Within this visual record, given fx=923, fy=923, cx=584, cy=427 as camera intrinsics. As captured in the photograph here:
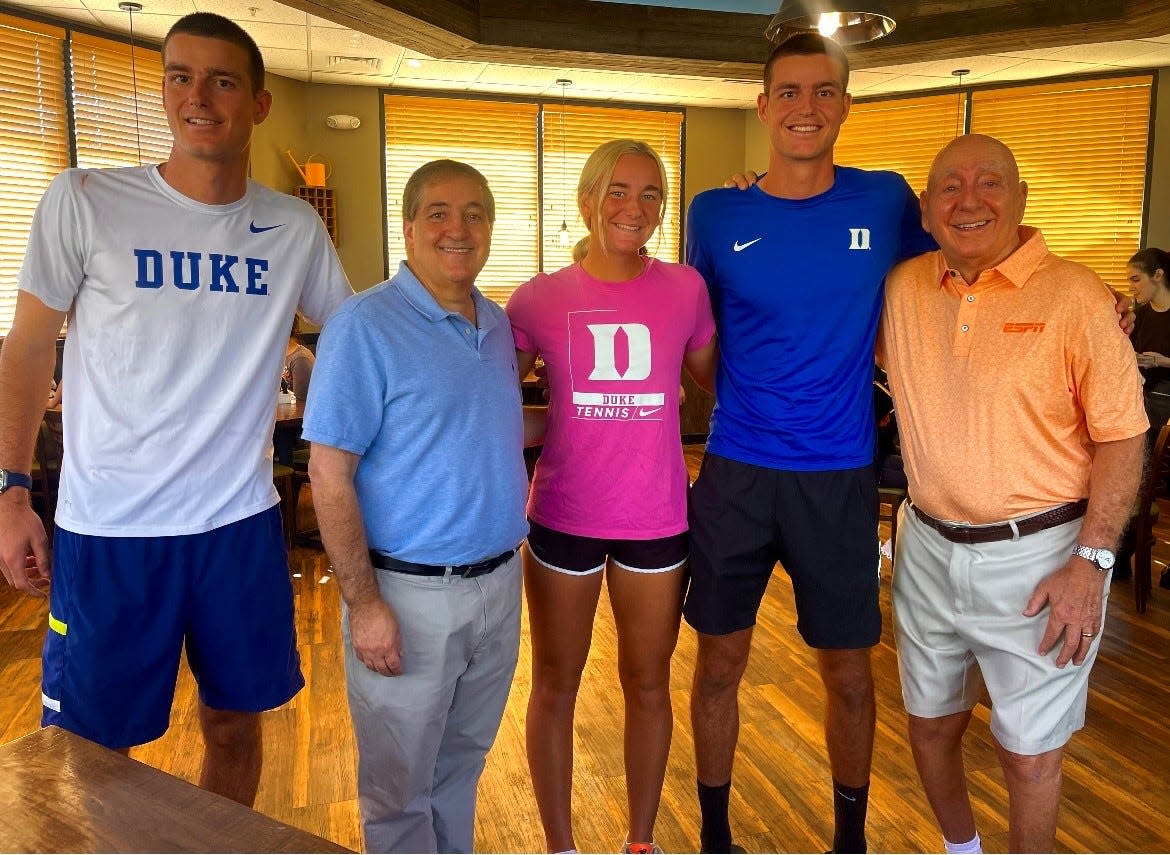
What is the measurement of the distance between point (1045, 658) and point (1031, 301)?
73 centimetres

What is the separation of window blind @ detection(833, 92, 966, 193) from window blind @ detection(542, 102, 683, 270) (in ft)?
5.44

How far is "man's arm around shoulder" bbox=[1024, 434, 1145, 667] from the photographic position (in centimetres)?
180

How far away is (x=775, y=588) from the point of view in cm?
475

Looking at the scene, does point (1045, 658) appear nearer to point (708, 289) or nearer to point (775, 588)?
point (708, 289)

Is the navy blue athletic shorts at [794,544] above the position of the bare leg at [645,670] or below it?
above

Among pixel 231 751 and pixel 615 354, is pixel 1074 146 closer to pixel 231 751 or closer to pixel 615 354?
pixel 615 354

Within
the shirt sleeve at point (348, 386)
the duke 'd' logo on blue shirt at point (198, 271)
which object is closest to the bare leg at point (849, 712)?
the shirt sleeve at point (348, 386)

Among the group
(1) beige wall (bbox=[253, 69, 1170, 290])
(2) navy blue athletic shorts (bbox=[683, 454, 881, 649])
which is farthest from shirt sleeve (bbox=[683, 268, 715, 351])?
(1) beige wall (bbox=[253, 69, 1170, 290])

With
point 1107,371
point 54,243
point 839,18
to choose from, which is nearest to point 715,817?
point 1107,371

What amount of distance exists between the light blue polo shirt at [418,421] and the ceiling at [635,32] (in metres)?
3.70

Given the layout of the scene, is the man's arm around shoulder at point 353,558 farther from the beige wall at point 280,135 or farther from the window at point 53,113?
the beige wall at point 280,135

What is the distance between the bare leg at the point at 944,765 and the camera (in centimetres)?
212

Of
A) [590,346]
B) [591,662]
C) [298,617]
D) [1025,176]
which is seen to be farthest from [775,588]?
[1025,176]

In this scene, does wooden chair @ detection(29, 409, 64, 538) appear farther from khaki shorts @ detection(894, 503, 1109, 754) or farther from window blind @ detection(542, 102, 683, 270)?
window blind @ detection(542, 102, 683, 270)
